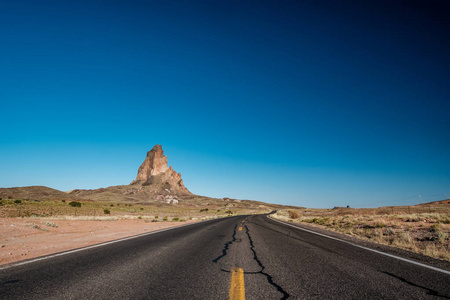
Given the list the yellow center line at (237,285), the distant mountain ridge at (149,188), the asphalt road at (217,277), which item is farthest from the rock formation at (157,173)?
the yellow center line at (237,285)

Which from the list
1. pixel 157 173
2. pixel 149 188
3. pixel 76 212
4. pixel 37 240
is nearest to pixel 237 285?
pixel 37 240

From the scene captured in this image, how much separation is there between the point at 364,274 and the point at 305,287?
1.59 metres

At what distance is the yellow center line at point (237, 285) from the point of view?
10.8 feet

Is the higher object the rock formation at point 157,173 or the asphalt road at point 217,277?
the rock formation at point 157,173

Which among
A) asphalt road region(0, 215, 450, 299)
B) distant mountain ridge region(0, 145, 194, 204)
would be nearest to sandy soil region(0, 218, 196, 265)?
asphalt road region(0, 215, 450, 299)

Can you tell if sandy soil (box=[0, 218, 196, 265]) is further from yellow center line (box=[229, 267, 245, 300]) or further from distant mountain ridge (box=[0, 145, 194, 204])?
distant mountain ridge (box=[0, 145, 194, 204])

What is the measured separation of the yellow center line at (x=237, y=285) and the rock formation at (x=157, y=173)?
160 m

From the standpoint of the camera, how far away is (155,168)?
176500mm

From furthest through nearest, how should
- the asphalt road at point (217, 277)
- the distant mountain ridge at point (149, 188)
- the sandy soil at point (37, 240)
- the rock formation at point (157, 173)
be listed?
the rock formation at point (157, 173)
the distant mountain ridge at point (149, 188)
the sandy soil at point (37, 240)
the asphalt road at point (217, 277)

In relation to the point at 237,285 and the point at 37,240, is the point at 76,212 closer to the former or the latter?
the point at 37,240

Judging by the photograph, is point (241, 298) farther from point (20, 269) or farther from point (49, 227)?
point (49, 227)

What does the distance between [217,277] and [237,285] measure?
0.66 m

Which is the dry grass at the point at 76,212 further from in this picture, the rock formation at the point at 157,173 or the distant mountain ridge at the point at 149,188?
the rock formation at the point at 157,173

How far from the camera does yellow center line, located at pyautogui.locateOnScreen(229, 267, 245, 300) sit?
3.28 m
